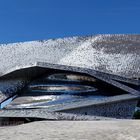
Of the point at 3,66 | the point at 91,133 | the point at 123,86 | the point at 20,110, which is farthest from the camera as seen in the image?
the point at 3,66

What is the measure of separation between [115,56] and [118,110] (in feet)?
15.9

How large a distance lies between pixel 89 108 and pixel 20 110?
334 cm

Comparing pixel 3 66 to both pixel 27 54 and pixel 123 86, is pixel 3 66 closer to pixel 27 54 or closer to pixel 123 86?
pixel 27 54

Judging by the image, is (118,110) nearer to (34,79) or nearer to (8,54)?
(34,79)

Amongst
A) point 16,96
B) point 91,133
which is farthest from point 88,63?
point 91,133

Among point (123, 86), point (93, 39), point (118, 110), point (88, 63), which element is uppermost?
point (93, 39)

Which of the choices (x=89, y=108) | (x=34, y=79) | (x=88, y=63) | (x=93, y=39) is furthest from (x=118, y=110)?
(x=93, y=39)

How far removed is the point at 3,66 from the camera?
73.3 feet

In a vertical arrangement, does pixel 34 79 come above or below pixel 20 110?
above

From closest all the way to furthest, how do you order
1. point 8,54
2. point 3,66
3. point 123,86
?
1. point 123,86
2. point 3,66
3. point 8,54

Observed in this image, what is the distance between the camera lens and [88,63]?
20516 mm

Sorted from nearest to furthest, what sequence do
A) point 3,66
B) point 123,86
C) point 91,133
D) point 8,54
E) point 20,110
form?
point 91,133, point 20,110, point 123,86, point 3,66, point 8,54

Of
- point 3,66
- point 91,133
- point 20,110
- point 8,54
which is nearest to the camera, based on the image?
point 91,133

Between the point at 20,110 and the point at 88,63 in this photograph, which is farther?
the point at 88,63
